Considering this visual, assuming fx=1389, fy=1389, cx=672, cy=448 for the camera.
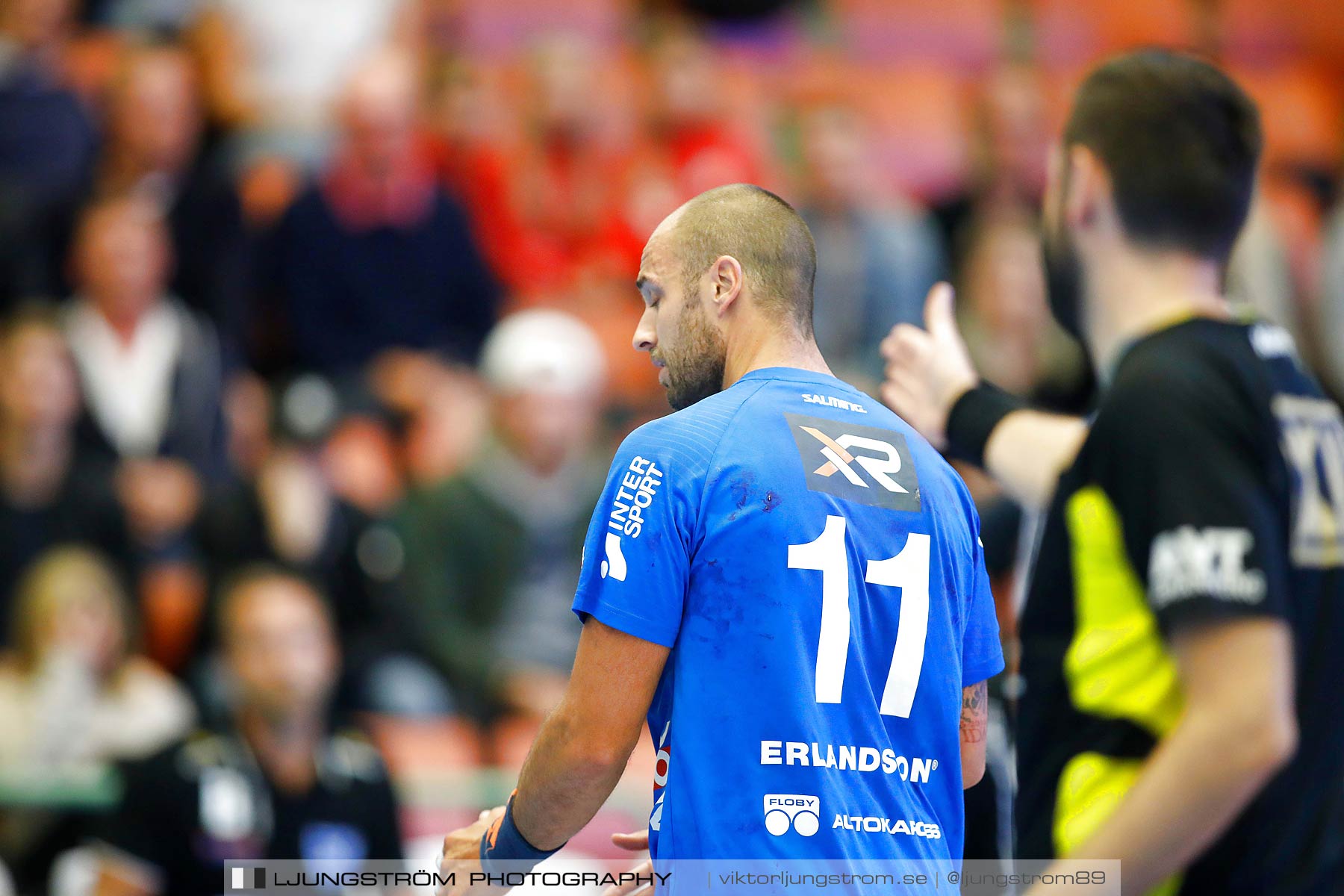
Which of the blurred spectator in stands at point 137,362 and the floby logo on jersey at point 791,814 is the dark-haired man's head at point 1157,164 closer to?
Answer: the floby logo on jersey at point 791,814

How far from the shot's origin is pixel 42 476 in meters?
7.74

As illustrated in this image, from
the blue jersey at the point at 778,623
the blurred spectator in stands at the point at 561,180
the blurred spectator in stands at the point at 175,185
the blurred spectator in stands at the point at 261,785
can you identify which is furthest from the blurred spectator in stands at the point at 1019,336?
the blue jersey at the point at 778,623

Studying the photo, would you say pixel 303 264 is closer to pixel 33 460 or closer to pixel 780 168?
pixel 33 460

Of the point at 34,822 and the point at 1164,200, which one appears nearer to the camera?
the point at 1164,200

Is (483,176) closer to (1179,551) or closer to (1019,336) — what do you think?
(1019,336)

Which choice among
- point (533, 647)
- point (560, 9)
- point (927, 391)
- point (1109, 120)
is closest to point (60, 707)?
point (533, 647)

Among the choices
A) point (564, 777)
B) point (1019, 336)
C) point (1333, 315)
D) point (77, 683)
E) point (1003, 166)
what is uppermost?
point (1003, 166)

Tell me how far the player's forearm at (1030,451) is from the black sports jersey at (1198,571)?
0.57 m

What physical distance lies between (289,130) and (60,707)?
4.44m

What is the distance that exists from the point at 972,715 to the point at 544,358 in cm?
529

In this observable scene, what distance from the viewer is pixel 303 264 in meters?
8.99

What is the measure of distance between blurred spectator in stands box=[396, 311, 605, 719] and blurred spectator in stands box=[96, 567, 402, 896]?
40.6 inches

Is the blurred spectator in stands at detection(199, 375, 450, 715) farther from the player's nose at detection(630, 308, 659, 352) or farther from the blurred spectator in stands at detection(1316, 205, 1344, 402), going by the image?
the blurred spectator in stands at detection(1316, 205, 1344, 402)

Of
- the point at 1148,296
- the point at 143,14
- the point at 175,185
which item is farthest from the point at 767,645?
the point at 143,14
